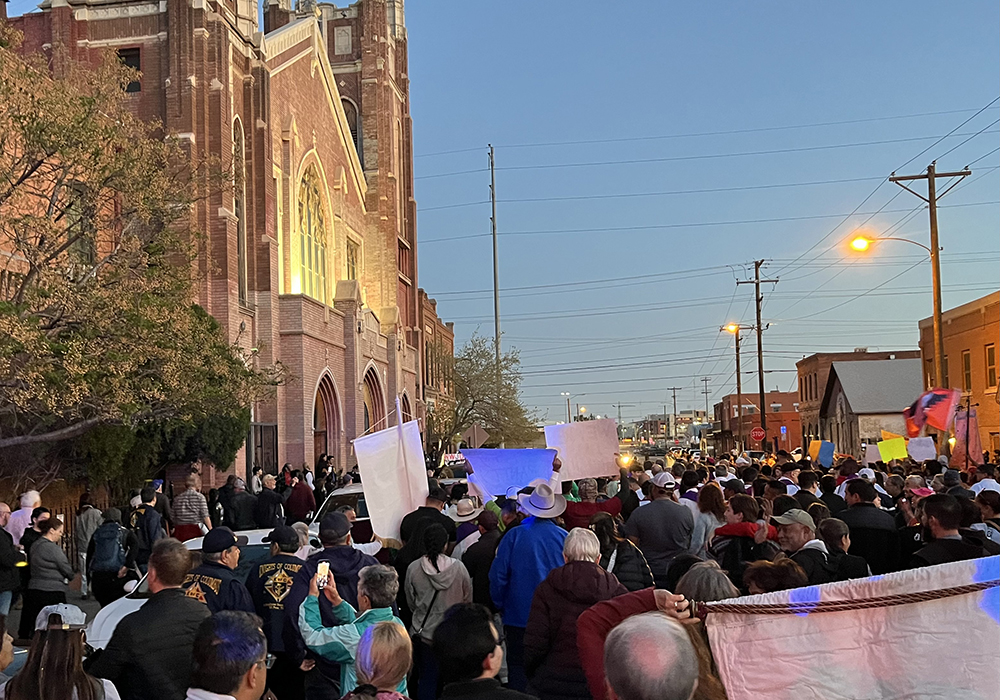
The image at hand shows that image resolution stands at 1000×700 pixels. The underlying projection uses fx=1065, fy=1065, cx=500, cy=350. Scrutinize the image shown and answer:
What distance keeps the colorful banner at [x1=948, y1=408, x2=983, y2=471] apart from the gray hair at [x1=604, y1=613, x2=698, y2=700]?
741 inches

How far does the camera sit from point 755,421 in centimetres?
9231

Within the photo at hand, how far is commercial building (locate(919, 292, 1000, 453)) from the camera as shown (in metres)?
38.2

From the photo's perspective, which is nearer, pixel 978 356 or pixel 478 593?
pixel 478 593

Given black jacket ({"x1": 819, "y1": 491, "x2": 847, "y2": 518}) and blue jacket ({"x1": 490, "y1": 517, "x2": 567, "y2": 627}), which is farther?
black jacket ({"x1": 819, "y1": 491, "x2": 847, "y2": 518})

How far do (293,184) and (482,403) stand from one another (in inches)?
1096

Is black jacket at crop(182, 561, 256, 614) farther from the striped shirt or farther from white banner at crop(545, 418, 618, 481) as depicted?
the striped shirt

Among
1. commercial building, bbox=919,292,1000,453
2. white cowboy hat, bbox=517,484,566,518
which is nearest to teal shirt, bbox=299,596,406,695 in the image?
white cowboy hat, bbox=517,484,566,518

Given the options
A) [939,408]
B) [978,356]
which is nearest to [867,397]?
[978,356]

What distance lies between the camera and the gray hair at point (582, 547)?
19.9 ft

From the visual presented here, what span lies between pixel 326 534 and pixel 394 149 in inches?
1819

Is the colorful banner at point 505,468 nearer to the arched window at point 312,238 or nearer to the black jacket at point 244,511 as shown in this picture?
the black jacket at point 244,511

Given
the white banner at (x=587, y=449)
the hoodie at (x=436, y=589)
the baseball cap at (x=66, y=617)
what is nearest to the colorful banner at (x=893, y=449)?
the white banner at (x=587, y=449)

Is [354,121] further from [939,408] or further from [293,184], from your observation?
[939,408]

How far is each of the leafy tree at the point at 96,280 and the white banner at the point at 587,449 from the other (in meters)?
6.63
